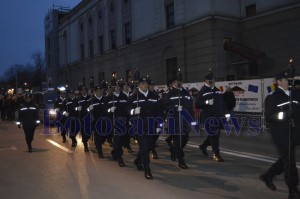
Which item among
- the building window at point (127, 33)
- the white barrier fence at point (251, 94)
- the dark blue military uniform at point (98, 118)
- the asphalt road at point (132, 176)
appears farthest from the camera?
the building window at point (127, 33)

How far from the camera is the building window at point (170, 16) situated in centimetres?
2838

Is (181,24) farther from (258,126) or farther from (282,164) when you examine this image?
(282,164)

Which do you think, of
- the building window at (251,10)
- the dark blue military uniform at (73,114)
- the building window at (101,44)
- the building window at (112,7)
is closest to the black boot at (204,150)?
the dark blue military uniform at (73,114)

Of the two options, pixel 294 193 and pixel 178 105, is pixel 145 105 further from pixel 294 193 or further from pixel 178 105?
pixel 294 193

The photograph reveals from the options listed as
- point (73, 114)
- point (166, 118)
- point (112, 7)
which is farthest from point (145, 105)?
point (112, 7)

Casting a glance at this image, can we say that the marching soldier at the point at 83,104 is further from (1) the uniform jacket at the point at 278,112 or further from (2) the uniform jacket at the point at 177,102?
(1) the uniform jacket at the point at 278,112

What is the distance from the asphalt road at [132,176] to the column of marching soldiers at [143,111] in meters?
0.36

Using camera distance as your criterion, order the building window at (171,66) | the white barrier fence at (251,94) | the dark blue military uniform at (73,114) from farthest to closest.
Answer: the building window at (171,66) → the white barrier fence at (251,94) → the dark blue military uniform at (73,114)

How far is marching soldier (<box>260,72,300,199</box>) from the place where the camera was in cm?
578

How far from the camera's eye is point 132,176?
7.97 m

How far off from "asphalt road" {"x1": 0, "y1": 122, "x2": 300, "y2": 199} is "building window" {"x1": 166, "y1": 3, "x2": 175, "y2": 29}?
18.0 metres

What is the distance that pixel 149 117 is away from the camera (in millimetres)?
7996

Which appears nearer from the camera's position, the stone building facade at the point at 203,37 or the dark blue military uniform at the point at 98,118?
the dark blue military uniform at the point at 98,118

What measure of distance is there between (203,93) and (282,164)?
3.56 metres
